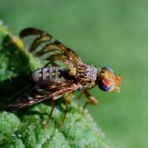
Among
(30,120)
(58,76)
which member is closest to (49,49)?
(58,76)

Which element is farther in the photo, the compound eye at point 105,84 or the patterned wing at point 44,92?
the compound eye at point 105,84

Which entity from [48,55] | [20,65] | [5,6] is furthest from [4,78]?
[5,6]

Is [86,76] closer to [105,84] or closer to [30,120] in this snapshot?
[105,84]

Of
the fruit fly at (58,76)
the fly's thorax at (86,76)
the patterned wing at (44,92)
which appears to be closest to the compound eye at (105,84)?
the fruit fly at (58,76)

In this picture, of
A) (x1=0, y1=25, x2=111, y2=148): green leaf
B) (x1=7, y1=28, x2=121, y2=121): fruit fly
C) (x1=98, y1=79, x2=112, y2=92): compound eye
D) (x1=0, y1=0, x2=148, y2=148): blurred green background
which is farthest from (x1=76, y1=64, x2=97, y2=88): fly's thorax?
(x1=0, y1=0, x2=148, y2=148): blurred green background

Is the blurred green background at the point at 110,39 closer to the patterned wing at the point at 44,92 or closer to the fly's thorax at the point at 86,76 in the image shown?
the fly's thorax at the point at 86,76

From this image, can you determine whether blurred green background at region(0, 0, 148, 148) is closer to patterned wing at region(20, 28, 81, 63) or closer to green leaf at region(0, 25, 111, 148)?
patterned wing at region(20, 28, 81, 63)

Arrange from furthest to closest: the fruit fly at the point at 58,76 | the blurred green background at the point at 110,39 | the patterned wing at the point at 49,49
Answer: the blurred green background at the point at 110,39 < the patterned wing at the point at 49,49 < the fruit fly at the point at 58,76
